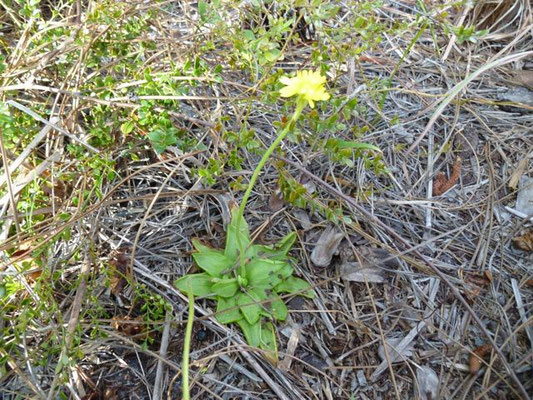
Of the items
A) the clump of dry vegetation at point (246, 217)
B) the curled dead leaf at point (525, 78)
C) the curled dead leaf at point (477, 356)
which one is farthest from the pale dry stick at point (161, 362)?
the curled dead leaf at point (525, 78)

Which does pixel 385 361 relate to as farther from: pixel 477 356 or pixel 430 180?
pixel 430 180

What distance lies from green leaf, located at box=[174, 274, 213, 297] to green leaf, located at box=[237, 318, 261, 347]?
14cm

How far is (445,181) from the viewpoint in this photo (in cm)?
178

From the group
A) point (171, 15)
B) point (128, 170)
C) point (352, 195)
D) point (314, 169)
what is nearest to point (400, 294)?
point (352, 195)

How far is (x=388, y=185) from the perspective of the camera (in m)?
1.75

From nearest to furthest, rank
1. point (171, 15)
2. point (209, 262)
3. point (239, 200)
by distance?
point (209, 262) → point (239, 200) → point (171, 15)

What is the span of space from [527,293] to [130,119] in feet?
4.56

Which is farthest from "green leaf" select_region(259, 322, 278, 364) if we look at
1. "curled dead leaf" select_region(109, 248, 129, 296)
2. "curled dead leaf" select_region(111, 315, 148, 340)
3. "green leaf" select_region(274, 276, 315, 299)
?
"curled dead leaf" select_region(109, 248, 129, 296)

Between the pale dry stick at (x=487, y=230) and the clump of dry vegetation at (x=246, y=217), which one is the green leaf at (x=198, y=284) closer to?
the clump of dry vegetation at (x=246, y=217)

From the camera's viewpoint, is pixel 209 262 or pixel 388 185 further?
pixel 388 185

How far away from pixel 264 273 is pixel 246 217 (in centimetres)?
23

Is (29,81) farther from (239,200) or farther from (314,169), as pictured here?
(314,169)

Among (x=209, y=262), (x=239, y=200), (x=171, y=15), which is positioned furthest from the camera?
(x=171, y=15)

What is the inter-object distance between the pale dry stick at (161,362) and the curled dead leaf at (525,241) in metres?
1.15
